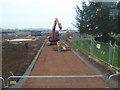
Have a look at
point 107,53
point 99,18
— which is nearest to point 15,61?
point 107,53

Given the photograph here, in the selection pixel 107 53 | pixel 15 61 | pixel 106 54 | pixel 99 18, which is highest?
pixel 99 18

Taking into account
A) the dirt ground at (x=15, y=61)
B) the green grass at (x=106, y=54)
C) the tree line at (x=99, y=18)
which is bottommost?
the dirt ground at (x=15, y=61)

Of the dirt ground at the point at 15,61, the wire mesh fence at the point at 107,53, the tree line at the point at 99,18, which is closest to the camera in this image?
the wire mesh fence at the point at 107,53

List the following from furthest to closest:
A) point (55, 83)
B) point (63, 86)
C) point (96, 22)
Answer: point (96, 22) < point (55, 83) < point (63, 86)

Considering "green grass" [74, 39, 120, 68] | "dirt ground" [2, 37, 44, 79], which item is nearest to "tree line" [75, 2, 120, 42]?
"dirt ground" [2, 37, 44, 79]

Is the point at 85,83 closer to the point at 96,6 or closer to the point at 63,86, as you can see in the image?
the point at 63,86

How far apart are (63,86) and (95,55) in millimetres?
10877

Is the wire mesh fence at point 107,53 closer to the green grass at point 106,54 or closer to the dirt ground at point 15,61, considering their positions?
the green grass at point 106,54

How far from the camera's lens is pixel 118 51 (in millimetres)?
17688

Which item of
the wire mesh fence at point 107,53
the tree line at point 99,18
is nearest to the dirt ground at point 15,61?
the wire mesh fence at point 107,53

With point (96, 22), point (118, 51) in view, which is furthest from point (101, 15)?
point (118, 51)

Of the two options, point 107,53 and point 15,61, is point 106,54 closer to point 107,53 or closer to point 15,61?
point 107,53

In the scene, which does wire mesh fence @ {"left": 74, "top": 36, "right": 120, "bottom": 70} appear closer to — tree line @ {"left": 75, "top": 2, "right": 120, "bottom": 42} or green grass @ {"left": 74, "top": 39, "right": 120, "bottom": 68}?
green grass @ {"left": 74, "top": 39, "right": 120, "bottom": 68}

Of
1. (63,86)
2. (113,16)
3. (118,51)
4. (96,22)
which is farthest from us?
(96,22)
